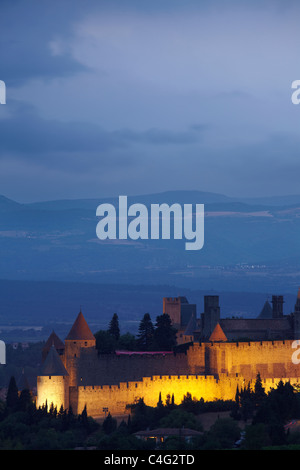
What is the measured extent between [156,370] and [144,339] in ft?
31.4

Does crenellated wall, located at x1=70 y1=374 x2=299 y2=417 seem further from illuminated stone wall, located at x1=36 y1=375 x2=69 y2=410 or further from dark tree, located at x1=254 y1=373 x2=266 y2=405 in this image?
dark tree, located at x1=254 y1=373 x2=266 y2=405

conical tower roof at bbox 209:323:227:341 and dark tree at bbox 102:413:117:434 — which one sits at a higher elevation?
conical tower roof at bbox 209:323:227:341

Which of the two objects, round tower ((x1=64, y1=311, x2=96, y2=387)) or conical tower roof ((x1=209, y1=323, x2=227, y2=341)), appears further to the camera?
conical tower roof ((x1=209, y1=323, x2=227, y2=341))

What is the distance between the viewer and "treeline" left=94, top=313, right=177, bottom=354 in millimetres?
87438

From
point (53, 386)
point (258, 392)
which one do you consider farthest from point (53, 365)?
point (258, 392)

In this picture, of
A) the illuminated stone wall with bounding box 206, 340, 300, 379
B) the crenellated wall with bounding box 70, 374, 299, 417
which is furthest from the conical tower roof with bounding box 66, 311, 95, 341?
the illuminated stone wall with bounding box 206, 340, 300, 379

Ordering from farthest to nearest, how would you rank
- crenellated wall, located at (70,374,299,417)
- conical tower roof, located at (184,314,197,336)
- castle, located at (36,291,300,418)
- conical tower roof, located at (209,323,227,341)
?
conical tower roof, located at (184,314,197,336) < conical tower roof, located at (209,323,227,341) < castle, located at (36,291,300,418) < crenellated wall, located at (70,374,299,417)

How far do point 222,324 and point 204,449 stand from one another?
2253 cm

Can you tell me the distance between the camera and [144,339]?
91.2 m

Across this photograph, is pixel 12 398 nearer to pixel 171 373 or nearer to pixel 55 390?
pixel 55 390

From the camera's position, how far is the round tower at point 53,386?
7650 centimetres

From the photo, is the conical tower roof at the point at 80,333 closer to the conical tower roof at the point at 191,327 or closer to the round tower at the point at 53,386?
the round tower at the point at 53,386

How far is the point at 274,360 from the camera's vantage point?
81750mm

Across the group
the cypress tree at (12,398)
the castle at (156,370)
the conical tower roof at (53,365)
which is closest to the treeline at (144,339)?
the castle at (156,370)
